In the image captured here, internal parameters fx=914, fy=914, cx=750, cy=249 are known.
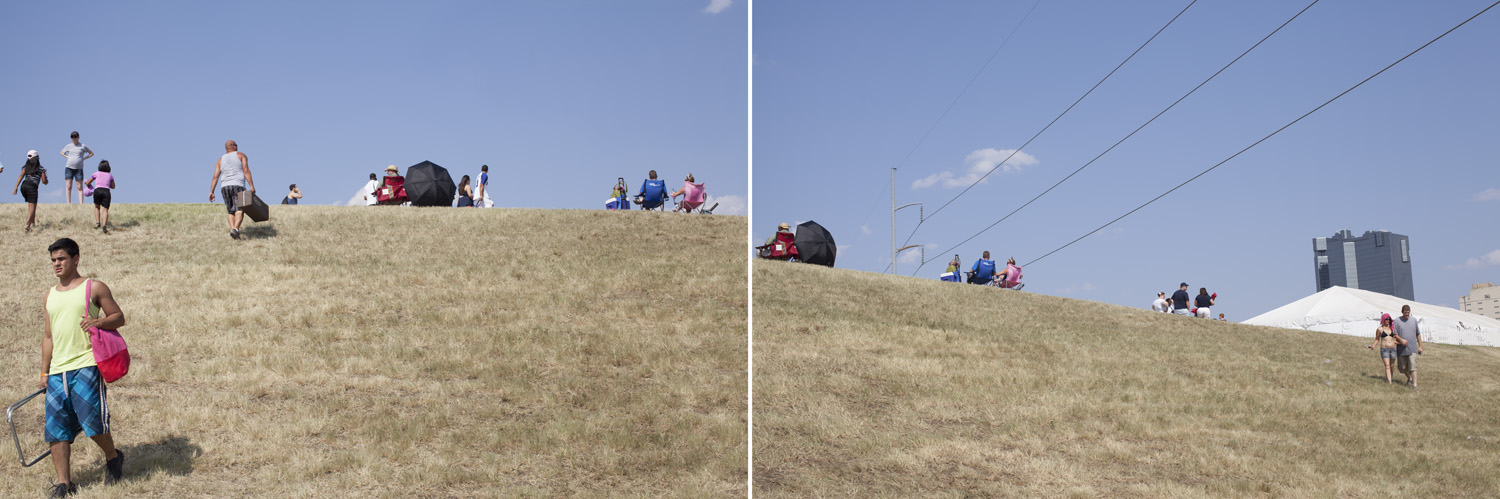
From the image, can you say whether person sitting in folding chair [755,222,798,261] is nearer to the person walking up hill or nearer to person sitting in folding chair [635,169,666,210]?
person sitting in folding chair [635,169,666,210]

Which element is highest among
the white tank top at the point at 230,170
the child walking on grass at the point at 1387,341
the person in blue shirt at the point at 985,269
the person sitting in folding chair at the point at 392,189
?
the person sitting in folding chair at the point at 392,189

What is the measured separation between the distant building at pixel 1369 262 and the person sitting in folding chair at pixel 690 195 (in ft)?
60.0

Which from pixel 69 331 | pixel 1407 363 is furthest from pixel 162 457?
pixel 1407 363


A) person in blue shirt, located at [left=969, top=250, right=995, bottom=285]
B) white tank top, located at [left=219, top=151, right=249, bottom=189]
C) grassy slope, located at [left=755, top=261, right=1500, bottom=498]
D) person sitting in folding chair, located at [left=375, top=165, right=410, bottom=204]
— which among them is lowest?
grassy slope, located at [left=755, top=261, right=1500, bottom=498]

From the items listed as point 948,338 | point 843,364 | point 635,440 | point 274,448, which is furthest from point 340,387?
point 948,338

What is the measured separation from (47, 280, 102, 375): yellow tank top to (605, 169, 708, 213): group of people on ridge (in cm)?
2362

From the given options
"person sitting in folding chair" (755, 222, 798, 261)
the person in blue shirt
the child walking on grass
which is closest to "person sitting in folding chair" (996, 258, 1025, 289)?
the person in blue shirt

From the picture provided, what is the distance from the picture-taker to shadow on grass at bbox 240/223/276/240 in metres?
21.7

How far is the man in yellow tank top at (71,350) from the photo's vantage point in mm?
7320

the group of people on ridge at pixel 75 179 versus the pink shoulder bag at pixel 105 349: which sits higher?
the group of people on ridge at pixel 75 179

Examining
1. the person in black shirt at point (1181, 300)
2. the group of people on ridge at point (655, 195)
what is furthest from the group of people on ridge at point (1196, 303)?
the group of people on ridge at point (655, 195)

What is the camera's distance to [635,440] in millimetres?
10484

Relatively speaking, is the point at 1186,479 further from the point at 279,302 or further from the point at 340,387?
the point at 279,302

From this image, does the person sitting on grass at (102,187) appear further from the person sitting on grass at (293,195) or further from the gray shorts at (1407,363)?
A: the gray shorts at (1407,363)
